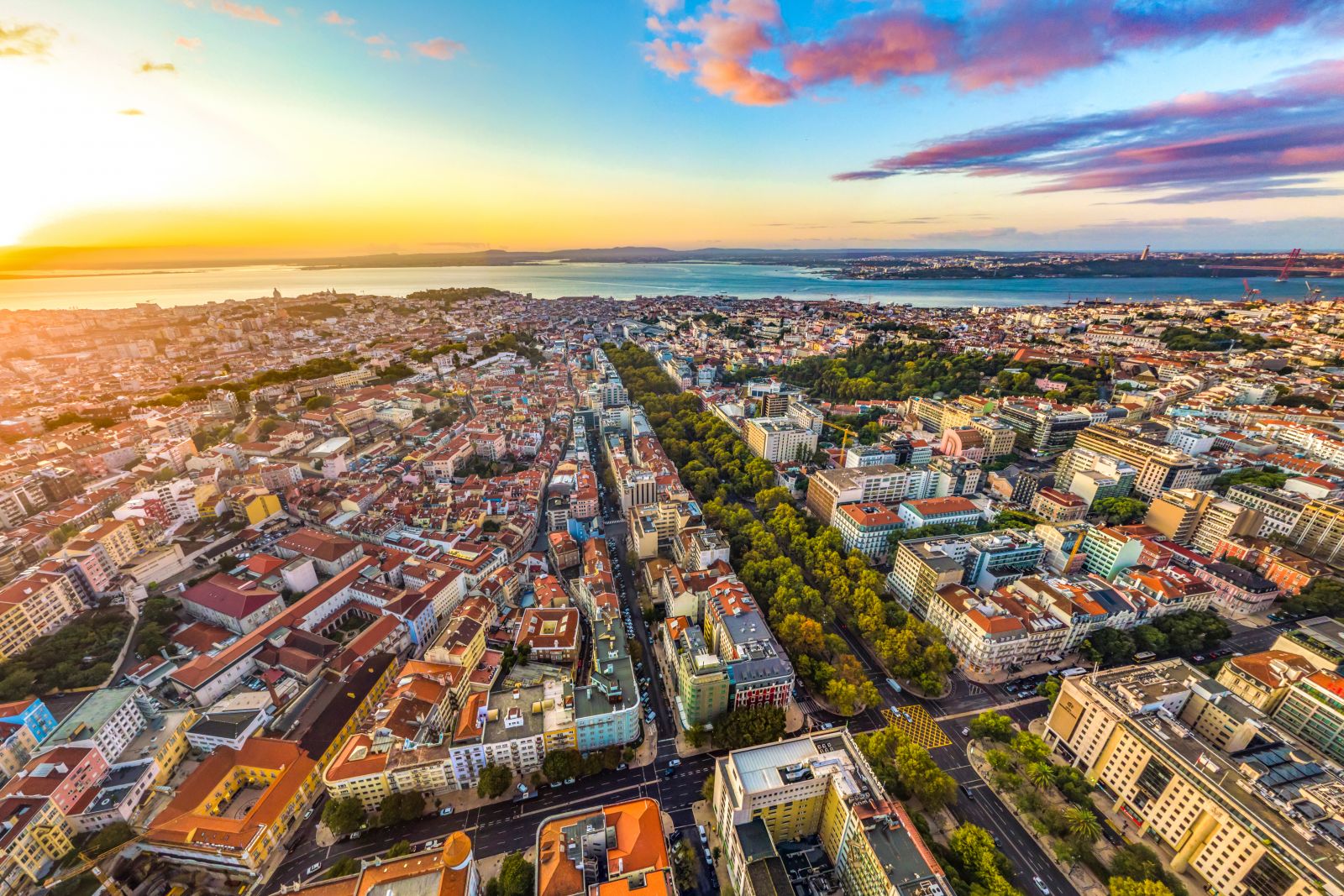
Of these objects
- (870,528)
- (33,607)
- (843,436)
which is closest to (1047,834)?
(870,528)

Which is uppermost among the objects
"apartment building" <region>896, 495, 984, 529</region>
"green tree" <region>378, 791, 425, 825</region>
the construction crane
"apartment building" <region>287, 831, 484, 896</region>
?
"apartment building" <region>896, 495, 984, 529</region>

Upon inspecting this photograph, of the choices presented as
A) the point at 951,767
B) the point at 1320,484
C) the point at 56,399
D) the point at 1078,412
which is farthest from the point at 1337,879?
the point at 56,399

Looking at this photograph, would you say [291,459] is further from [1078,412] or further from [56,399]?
[1078,412]

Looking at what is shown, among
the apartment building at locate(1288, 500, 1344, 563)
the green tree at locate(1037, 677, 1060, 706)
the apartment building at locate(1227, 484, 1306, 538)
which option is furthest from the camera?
the apartment building at locate(1227, 484, 1306, 538)

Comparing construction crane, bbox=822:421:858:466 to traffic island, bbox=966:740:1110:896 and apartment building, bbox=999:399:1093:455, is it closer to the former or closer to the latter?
apartment building, bbox=999:399:1093:455

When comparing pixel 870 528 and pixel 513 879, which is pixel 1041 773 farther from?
pixel 513 879

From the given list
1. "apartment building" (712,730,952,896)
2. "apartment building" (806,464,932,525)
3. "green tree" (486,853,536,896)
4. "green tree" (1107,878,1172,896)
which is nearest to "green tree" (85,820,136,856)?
"green tree" (486,853,536,896)
